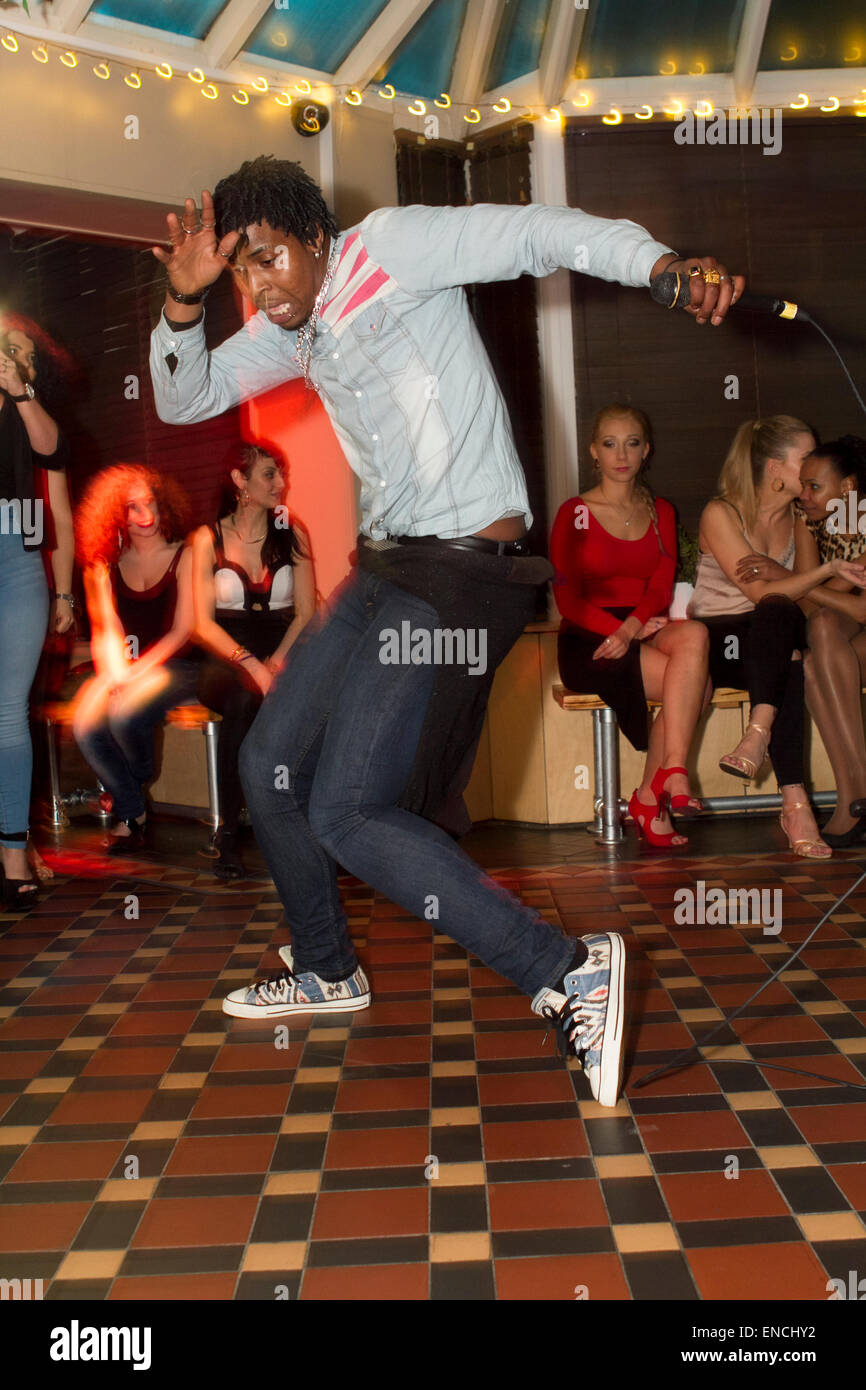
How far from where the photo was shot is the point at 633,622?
13.9 feet

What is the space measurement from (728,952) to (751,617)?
63.6 inches

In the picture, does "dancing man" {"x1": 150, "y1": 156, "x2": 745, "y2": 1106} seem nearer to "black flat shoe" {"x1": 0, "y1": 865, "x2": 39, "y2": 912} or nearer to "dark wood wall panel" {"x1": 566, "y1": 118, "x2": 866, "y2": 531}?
"black flat shoe" {"x1": 0, "y1": 865, "x2": 39, "y2": 912}

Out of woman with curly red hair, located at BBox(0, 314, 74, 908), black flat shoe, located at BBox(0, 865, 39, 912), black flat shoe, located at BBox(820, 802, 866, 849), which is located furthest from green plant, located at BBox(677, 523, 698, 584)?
black flat shoe, located at BBox(0, 865, 39, 912)

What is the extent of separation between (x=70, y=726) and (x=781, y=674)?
114 inches

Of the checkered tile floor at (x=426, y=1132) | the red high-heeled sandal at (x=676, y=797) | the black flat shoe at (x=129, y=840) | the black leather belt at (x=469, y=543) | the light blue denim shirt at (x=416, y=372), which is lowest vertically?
the checkered tile floor at (x=426, y=1132)

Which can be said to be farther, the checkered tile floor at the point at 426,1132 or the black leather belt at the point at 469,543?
the black leather belt at the point at 469,543

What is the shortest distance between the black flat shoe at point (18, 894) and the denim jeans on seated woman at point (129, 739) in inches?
33.0

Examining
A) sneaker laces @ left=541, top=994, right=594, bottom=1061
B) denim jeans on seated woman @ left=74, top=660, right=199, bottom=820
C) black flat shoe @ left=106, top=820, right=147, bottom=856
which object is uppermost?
denim jeans on seated woman @ left=74, top=660, right=199, bottom=820

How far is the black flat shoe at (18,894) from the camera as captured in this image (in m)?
3.67

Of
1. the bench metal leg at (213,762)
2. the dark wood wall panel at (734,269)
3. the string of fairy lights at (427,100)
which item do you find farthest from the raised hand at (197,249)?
the dark wood wall panel at (734,269)

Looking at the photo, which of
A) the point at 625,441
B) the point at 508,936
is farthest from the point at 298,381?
the point at 508,936

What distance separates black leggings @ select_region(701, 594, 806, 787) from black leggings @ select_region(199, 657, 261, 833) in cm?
164

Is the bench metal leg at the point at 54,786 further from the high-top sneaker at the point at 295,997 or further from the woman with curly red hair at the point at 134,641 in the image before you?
the high-top sneaker at the point at 295,997

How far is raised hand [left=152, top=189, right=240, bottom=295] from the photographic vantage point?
2.12m
